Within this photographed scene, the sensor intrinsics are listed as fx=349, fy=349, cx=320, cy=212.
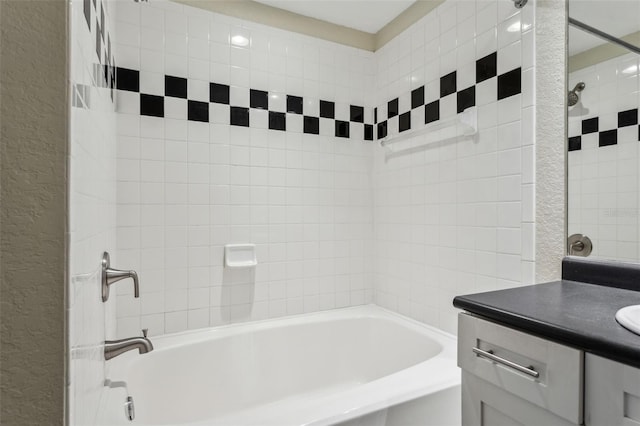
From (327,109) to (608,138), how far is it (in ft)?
4.63

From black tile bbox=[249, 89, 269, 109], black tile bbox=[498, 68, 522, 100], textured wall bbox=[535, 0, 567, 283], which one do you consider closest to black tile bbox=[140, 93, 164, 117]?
black tile bbox=[249, 89, 269, 109]

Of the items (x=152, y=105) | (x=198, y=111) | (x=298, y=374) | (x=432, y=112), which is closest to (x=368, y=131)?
(x=432, y=112)

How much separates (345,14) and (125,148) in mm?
1463

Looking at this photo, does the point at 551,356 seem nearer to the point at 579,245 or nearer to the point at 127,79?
the point at 579,245

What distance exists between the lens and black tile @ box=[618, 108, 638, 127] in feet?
3.75

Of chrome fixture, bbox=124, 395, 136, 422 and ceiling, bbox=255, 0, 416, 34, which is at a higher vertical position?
ceiling, bbox=255, 0, 416, 34

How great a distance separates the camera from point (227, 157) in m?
1.90

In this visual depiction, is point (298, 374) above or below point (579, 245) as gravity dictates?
below

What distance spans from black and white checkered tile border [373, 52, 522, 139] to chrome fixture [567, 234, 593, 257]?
62cm

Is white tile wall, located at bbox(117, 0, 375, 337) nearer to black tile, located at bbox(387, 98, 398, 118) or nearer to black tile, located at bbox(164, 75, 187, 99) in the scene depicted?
black tile, located at bbox(164, 75, 187, 99)

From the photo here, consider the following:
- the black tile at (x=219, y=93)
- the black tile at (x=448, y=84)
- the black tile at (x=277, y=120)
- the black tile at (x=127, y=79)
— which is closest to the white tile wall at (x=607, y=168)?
the black tile at (x=448, y=84)

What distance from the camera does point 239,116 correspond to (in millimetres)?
1930

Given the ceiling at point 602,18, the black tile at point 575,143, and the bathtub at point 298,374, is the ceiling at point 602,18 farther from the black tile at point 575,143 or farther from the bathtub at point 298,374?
the bathtub at point 298,374

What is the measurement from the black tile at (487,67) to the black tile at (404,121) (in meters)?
0.47
